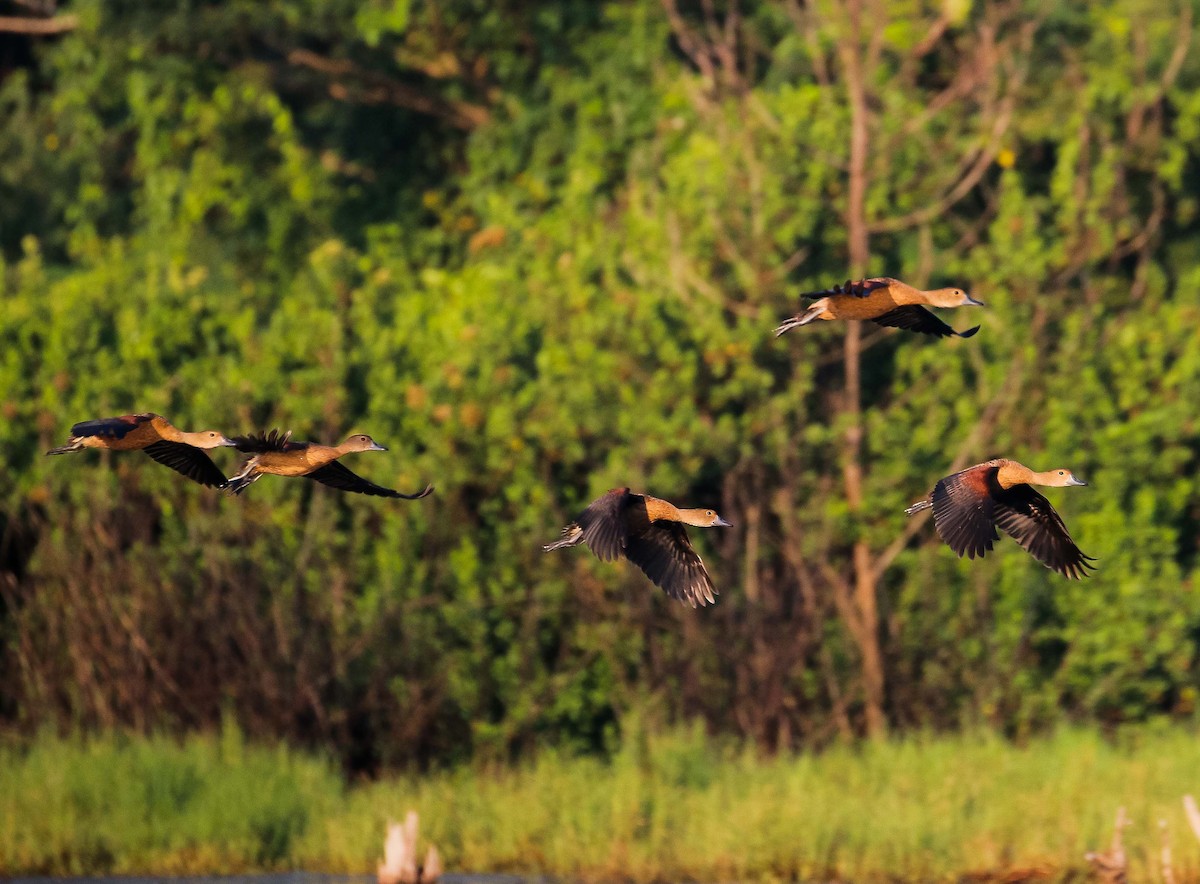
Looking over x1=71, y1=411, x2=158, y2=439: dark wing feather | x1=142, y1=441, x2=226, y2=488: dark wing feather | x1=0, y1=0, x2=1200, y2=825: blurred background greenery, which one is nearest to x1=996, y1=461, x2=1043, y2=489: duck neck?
x1=142, y1=441, x2=226, y2=488: dark wing feather

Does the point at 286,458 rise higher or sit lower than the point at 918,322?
lower

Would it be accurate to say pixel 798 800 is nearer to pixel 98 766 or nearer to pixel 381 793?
pixel 381 793

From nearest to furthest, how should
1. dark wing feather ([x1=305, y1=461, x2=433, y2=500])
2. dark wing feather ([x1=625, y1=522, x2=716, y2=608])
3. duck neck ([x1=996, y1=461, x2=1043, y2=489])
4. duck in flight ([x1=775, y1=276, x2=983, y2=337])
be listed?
dark wing feather ([x1=305, y1=461, x2=433, y2=500]) < duck in flight ([x1=775, y1=276, x2=983, y2=337]) < duck neck ([x1=996, y1=461, x2=1043, y2=489]) < dark wing feather ([x1=625, y1=522, x2=716, y2=608])

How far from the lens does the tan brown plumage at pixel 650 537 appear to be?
6.01m

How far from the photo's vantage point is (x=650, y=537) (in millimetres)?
6895

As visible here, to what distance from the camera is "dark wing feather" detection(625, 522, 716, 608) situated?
661 cm

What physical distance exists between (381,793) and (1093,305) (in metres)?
5.49

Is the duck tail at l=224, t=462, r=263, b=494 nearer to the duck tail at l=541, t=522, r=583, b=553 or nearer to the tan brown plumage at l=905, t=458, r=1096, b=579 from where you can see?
the duck tail at l=541, t=522, r=583, b=553

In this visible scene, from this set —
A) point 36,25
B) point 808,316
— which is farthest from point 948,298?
point 36,25

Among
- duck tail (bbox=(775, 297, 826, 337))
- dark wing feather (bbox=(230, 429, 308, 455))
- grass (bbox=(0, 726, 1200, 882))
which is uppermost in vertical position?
duck tail (bbox=(775, 297, 826, 337))

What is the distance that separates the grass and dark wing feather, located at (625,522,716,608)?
13.9 feet

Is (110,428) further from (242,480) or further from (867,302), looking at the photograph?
(867,302)

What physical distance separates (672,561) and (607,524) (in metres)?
0.78

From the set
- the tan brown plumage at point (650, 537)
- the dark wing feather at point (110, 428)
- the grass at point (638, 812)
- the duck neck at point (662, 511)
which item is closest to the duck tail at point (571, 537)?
the tan brown plumage at point (650, 537)
